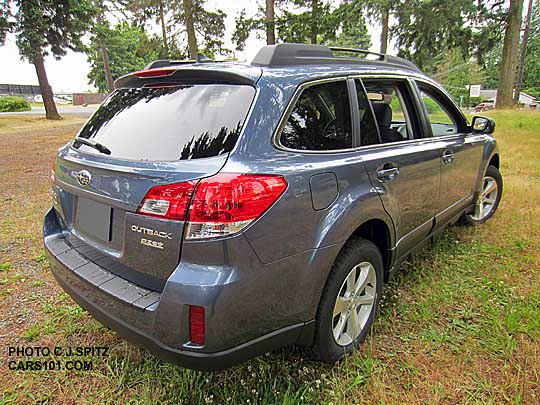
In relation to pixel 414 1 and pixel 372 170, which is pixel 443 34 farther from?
pixel 372 170

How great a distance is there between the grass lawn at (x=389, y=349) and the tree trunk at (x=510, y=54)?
18138mm

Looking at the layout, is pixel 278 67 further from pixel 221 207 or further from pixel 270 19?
pixel 270 19

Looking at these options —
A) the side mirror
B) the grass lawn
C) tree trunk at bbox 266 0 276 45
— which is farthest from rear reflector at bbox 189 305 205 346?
tree trunk at bbox 266 0 276 45

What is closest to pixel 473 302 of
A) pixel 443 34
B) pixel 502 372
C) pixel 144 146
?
pixel 502 372

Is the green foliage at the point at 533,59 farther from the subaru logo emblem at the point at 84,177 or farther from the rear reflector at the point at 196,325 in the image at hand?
the rear reflector at the point at 196,325

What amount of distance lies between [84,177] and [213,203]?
0.82 m

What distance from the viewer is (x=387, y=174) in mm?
2275

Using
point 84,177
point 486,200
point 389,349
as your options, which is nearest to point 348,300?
point 389,349

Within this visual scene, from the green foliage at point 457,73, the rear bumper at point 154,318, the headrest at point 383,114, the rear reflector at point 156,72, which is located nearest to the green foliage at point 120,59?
the headrest at point 383,114

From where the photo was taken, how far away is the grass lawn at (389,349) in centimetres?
196

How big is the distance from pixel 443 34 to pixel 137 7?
44.5 feet

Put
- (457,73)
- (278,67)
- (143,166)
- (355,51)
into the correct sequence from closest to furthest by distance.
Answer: (143,166) < (278,67) < (355,51) < (457,73)

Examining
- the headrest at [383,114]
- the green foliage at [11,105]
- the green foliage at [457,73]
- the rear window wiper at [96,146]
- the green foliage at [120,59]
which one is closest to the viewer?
the rear window wiper at [96,146]

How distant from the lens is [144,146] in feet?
5.98
